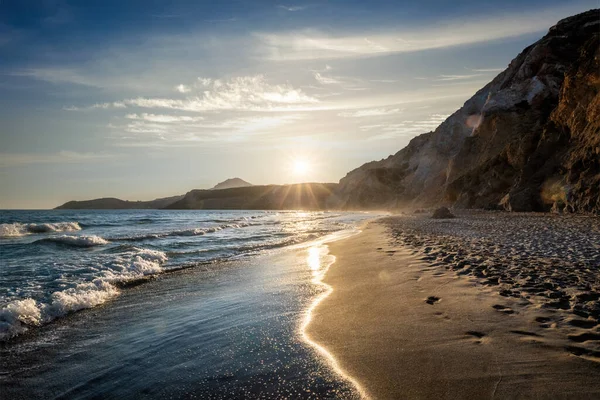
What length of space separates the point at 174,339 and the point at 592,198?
21.7m

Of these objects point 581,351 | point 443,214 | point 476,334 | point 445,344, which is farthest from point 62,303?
point 443,214

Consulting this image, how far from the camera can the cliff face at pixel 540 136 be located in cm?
2052

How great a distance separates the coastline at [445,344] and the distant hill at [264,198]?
373 feet

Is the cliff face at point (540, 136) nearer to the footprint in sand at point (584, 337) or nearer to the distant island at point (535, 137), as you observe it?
the distant island at point (535, 137)

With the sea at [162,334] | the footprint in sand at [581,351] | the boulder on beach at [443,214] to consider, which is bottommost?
the boulder on beach at [443,214]

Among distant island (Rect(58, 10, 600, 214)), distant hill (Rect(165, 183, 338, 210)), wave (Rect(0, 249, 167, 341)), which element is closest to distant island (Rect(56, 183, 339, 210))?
distant hill (Rect(165, 183, 338, 210))

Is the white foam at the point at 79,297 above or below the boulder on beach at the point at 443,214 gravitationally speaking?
above

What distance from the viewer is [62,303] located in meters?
6.42

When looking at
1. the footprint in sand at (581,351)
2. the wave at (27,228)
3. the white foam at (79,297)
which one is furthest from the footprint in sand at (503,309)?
the wave at (27,228)

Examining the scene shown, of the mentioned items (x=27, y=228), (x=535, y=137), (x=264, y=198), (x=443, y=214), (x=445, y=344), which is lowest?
(x=443, y=214)

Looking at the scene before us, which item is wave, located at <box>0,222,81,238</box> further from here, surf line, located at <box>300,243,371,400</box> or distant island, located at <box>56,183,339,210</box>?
distant island, located at <box>56,183,339,210</box>

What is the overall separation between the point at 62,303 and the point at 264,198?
5872 inches

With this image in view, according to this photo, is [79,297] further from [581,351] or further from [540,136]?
[540,136]

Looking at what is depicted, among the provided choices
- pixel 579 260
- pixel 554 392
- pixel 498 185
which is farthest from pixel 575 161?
pixel 554 392
